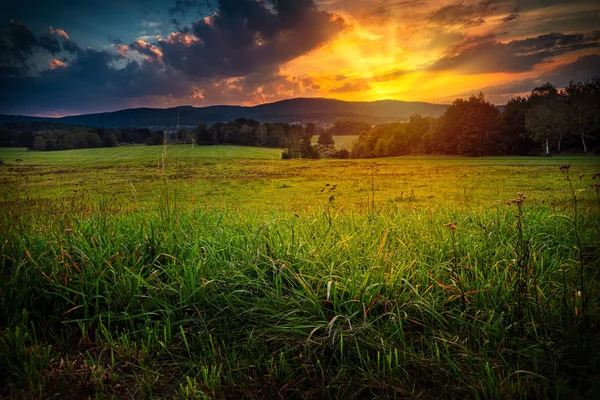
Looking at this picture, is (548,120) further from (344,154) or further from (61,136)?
(61,136)

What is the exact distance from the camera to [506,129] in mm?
17906

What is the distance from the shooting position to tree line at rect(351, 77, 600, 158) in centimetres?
1270

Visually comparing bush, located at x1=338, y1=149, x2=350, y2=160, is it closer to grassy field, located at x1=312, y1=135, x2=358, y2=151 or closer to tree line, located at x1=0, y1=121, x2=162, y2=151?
grassy field, located at x1=312, y1=135, x2=358, y2=151

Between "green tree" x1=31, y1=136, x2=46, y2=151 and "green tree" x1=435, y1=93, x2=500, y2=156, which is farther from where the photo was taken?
"green tree" x1=435, y1=93, x2=500, y2=156

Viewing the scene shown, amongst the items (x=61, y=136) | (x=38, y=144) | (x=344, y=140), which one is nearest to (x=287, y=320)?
(x=38, y=144)

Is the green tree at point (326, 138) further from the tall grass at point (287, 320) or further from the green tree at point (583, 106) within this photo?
the tall grass at point (287, 320)

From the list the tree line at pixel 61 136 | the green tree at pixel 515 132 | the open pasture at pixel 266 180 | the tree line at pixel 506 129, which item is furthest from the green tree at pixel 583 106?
the tree line at pixel 61 136

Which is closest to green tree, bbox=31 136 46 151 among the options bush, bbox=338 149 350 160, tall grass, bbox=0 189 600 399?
tall grass, bbox=0 189 600 399

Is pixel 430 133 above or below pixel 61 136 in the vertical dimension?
above

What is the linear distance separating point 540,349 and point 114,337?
3.76 meters

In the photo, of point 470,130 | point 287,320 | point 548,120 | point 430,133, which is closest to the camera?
point 287,320

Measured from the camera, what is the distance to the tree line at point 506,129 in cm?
1270

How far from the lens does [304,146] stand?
22219mm

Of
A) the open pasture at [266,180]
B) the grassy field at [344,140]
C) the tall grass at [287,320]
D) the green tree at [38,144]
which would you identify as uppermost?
the grassy field at [344,140]
